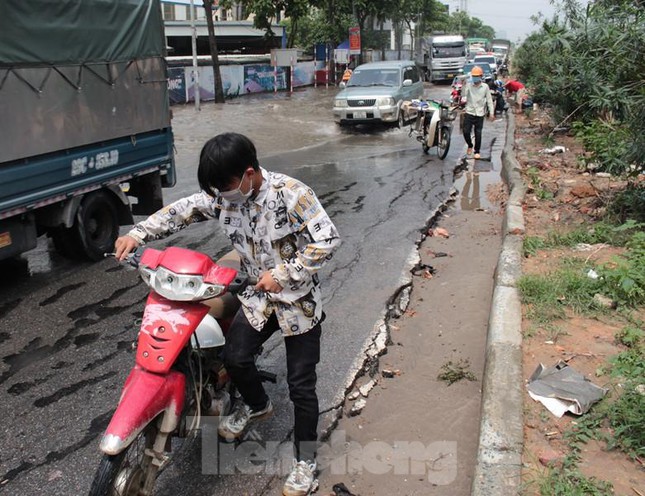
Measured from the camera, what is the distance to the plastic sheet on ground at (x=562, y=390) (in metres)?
3.34

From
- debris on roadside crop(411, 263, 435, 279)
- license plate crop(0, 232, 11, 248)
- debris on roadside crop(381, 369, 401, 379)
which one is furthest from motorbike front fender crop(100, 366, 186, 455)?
debris on roadside crop(411, 263, 435, 279)

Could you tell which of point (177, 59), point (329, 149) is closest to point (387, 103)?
point (329, 149)

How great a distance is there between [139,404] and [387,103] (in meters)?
15.1

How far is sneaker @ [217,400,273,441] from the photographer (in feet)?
10.5

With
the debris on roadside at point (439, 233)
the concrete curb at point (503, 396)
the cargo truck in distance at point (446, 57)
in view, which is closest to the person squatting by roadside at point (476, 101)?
the debris on roadside at point (439, 233)

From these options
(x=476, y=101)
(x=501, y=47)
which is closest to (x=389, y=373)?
(x=476, y=101)

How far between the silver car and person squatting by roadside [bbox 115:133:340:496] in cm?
1436

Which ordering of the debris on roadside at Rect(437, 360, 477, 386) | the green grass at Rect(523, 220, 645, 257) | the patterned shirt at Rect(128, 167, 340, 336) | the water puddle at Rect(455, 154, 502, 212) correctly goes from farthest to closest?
the water puddle at Rect(455, 154, 502, 212), the green grass at Rect(523, 220, 645, 257), the debris on roadside at Rect(437, 360, 477, 386), the patterned shirt at Rect(128, 167, 340, 336)

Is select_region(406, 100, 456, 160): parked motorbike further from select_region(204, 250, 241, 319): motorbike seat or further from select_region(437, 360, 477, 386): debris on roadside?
select_region(204, 250, 241, 319): motorbike seat

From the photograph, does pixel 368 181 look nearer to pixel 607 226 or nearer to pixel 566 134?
pixel 607 226

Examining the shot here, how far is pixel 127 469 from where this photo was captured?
2.51 m

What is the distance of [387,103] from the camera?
16.6 meters

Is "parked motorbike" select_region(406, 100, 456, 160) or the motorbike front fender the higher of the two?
"parked motorbike" select_region(406, 100, 456, 160)

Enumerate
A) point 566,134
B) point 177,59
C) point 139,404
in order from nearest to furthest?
point 139,404, point 566,134, point 177,59
